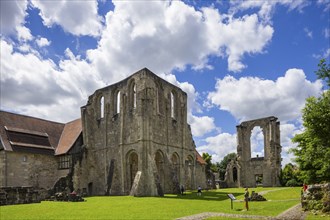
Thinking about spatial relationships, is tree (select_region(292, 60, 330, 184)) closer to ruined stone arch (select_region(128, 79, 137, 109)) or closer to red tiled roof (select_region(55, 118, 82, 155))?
ruined stone arch (select_region(128, 79, 137, 109))

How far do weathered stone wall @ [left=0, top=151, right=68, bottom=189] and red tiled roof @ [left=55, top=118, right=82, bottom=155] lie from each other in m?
1.66

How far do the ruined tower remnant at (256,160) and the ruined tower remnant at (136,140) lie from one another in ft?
45.8

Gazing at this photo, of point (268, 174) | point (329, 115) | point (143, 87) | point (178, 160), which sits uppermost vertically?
point (143, 87)

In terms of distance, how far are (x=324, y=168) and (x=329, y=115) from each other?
5111mm

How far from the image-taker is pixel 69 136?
4050 centimetres

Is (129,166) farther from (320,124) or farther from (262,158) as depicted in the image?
(262,158)

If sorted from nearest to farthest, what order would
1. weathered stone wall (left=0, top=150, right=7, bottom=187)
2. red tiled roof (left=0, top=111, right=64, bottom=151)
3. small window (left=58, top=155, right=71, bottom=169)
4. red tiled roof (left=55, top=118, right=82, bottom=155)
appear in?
weathered stone wall (left=0, top=150, right=7, bottom=187), red tiled roof (left=0, top=111, right=64, bottom=151), small window (left=58, top=155, right=71, bottom=169), red tiled roof (left=55, top=118, right=82, bottom=155)

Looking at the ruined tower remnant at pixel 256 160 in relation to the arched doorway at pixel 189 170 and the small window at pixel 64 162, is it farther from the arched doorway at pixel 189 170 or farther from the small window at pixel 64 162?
the small window at pixel 64 162

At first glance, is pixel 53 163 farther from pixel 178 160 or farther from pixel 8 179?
pixel 178 160

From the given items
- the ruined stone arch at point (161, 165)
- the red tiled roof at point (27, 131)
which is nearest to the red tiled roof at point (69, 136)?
the red tiled roof at point (27, 131)

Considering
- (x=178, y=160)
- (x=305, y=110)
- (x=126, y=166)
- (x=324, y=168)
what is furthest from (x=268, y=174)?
(x=305, y=110)

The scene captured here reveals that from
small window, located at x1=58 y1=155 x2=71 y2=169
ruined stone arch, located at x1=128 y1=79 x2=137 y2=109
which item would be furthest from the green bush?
small window, located at x1=58 y1=155 x2=71 y2=169

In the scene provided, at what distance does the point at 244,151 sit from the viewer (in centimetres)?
5150

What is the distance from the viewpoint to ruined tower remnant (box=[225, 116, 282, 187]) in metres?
47.7
